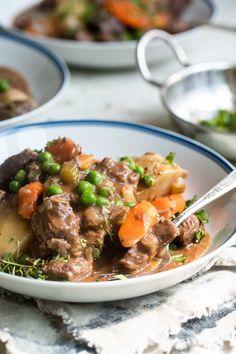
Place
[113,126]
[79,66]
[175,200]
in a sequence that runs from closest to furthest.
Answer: [175,200] → [113,126] → [79,66]

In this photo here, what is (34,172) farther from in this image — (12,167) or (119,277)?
(119,277)

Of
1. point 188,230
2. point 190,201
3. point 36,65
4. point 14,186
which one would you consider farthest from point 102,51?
point 188,230

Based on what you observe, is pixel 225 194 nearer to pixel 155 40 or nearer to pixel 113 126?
pixel 113 126

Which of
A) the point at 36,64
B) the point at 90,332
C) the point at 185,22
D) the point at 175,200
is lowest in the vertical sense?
the point at 90,332

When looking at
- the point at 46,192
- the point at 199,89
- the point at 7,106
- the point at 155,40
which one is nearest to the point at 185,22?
the point at 155,40

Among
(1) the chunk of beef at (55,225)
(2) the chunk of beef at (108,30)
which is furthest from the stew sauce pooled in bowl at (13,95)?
(1) the chunk of beef at (55,225)

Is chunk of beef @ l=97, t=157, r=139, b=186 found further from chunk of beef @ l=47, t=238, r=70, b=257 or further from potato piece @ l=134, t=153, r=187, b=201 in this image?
chunk of beef @ l=47, t=238, r=70, b=257
